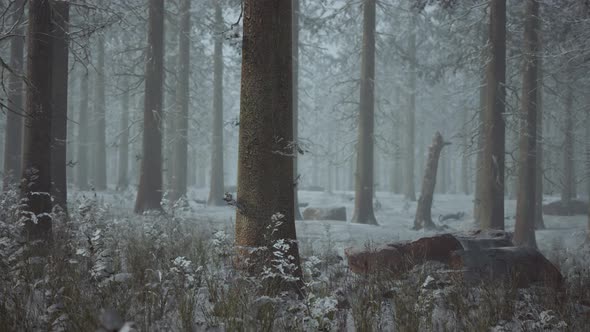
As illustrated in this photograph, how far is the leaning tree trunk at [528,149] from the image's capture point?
1095cm

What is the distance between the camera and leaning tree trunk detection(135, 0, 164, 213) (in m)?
12.2

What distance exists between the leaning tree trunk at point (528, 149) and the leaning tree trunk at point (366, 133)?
15.9ft

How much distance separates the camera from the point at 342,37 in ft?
78.4

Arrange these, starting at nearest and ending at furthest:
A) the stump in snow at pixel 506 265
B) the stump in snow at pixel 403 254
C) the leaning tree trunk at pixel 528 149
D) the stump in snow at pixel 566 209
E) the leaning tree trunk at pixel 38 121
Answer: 1. the stump in snow at pixel 506 265
2. the stump in snow at pixel 403 254
3. the leaning tree trunk at pixel 38 121
4. the leaning tree trunk at pixel 528 149
5. the stump in snow at pixel 566 209

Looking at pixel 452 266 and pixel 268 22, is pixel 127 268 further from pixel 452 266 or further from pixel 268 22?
pixel 452 266

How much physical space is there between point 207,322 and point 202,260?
2123 mm

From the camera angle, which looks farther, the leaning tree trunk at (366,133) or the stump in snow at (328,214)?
the stump in snow at (328,214)

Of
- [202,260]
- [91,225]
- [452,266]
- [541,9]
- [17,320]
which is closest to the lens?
[17,320]

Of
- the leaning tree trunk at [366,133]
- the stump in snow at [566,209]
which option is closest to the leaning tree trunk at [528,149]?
the leaning tree trunk at [366,133]

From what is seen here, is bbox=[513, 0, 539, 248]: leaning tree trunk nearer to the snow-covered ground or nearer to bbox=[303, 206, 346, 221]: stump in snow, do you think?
the snow-covered ground

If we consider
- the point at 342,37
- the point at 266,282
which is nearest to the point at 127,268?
the point at 266,282

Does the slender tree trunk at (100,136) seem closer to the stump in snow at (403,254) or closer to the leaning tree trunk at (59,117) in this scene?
the leaning tree trunk at (59,117)

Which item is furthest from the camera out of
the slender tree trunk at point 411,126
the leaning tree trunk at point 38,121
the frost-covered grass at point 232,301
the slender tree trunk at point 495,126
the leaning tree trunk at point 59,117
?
the slender tree trunk at point 411,126

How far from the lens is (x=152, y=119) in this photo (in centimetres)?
1234
